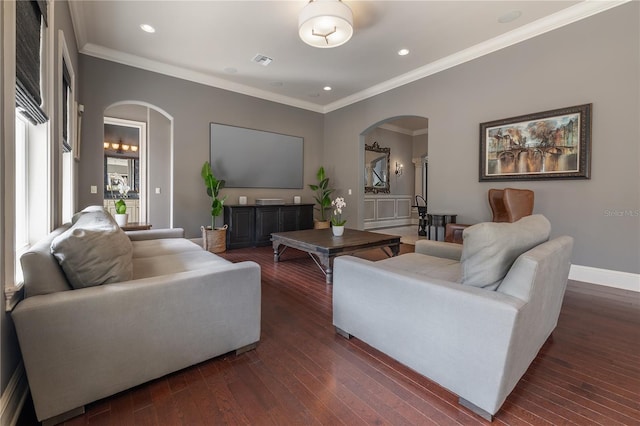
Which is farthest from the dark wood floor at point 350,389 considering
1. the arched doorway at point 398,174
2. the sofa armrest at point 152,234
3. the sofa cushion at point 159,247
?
the arched doorway at point 398,174

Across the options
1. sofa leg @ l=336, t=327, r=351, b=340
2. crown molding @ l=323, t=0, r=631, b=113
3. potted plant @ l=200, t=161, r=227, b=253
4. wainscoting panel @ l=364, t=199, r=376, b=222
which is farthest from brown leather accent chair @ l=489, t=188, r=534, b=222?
wainscoting panel @ l=364, t=199, r=376, b=222

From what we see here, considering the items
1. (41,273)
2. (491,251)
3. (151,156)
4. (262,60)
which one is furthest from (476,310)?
(151,156)

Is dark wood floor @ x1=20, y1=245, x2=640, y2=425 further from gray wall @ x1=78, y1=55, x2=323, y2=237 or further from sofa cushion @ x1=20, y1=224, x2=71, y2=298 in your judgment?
gray wall @ x1=78, y1=55, x2=323, y2=237

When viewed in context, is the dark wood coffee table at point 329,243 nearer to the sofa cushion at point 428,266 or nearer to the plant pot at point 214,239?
the sofa cushion at point 428,266

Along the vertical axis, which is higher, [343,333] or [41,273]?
[41,273]

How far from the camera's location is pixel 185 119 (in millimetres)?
5195

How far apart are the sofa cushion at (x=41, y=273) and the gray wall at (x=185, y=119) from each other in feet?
12.2

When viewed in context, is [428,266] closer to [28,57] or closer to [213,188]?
[28,57]

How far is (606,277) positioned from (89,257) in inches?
189

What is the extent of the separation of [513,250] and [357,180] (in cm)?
500

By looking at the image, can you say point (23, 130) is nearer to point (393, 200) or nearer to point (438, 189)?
point (438, 189)

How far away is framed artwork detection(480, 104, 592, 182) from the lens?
340cm

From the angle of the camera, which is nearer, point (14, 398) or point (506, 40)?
point (14, 398)

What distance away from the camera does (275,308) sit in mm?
2594
